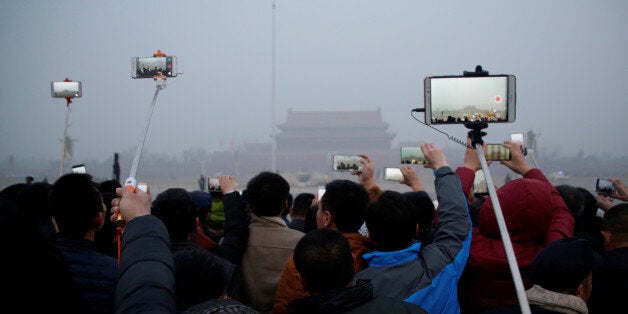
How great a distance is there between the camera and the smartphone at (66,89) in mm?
4047

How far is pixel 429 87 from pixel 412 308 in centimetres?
72

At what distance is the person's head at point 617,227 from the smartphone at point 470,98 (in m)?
0.65

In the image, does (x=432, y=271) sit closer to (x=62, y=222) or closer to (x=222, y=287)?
(x=222, y=287)

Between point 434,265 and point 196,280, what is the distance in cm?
72

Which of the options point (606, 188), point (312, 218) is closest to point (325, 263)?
point (312, 218)

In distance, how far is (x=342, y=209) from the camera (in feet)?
6.27

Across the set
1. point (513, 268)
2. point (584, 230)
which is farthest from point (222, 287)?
point (584, 230)

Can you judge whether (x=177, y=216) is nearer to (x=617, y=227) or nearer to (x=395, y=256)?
(x=395, y=256)

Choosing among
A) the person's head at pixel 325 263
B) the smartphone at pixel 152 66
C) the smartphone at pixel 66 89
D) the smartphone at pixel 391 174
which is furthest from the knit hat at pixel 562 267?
the smartphone at pixel 66 89

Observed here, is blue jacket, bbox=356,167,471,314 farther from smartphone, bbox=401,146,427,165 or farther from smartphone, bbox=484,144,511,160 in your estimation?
smartphone, bbox=401,146,427,165

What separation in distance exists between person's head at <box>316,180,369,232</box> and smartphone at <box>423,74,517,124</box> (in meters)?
0.47

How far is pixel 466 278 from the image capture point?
6.37ft

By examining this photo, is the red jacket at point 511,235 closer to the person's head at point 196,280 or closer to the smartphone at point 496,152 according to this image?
the smartphone at point 496,152

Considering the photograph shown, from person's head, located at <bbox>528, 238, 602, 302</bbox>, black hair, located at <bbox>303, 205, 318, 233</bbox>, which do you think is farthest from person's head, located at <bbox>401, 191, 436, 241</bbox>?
person's head, located at <bbox>528, 238, 602, 302</bbox>
